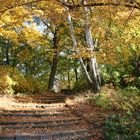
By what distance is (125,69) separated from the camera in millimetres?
16172

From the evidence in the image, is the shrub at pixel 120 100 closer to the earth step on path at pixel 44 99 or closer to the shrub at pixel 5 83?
the earth step on path at pixel 44 99

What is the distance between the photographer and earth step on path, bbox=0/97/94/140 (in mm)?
9545

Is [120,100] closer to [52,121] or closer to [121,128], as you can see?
[121,128]

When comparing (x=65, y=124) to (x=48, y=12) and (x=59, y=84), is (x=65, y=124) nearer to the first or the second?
(x=48, y=12)

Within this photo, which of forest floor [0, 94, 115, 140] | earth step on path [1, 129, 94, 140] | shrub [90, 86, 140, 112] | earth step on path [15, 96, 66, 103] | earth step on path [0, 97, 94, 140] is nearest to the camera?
earth step on path [1, 129, 94, 140]

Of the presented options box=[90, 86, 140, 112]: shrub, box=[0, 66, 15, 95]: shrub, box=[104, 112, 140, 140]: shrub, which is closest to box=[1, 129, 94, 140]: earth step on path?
box=[104, 112, 140, 140]: shrub

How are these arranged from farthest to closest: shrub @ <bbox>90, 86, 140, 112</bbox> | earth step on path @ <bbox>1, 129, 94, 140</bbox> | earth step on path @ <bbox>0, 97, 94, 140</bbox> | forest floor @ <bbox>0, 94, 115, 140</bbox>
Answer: shrub @ <bbox>90, 86, 140, 112</bbox>, forest floor @ <bbox>0, 94, 115, 140</bbox>, earth step on path @ <bbox>0, 97, 94, 140</bbox>, earth step on path @ <bbox>1, 129, 94, 140</bbox>

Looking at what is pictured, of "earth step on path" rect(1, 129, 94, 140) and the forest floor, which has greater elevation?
the forest floor

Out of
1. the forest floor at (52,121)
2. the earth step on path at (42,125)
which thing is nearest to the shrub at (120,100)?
the forest floor at (52,121)

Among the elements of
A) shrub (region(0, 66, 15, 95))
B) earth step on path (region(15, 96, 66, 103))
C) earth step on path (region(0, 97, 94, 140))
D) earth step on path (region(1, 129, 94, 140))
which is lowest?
earth step on path (region(1, 129, 94, 140))

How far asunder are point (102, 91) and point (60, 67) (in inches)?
496

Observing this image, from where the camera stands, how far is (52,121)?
11070mm

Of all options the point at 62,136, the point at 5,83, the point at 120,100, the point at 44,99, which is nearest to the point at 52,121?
the point at 62,136

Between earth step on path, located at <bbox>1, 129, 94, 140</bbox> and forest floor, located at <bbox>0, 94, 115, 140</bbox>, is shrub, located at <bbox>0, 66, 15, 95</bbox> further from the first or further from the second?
earth step on path, located at <bbox>1, 129, 94, 140</bbox>
